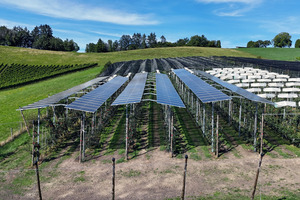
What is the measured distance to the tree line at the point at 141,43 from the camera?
132 metres

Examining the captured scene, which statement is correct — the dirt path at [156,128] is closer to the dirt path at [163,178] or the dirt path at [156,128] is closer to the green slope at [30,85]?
the dirt path at [163,178]

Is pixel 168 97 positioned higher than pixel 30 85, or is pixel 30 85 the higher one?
pixel 168 97

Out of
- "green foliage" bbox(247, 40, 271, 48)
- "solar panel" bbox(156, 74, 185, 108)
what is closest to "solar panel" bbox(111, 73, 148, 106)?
"solar panel" bbox(156, 74, 185, 108)

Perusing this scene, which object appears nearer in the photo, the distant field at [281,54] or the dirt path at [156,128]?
the dirt path at [156,128]

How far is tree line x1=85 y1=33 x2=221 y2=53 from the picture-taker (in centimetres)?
13215

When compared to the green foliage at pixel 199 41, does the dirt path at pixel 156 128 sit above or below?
below

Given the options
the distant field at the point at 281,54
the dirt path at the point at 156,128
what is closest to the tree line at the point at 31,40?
the distant field at the point at 281,54

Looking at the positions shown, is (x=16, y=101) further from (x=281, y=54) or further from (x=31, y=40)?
(x=31, y=40)

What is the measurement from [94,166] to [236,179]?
7.01 m

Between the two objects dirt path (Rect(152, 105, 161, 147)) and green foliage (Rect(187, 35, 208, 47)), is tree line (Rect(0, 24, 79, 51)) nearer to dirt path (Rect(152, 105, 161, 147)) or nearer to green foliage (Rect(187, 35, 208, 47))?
green foliage (Rect(187, 35, 208, 47))

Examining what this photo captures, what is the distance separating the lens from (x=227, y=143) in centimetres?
1485

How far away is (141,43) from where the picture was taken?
7032 inches

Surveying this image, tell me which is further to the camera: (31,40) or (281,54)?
(31,40)

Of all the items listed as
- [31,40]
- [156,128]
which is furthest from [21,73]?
[31,40]
